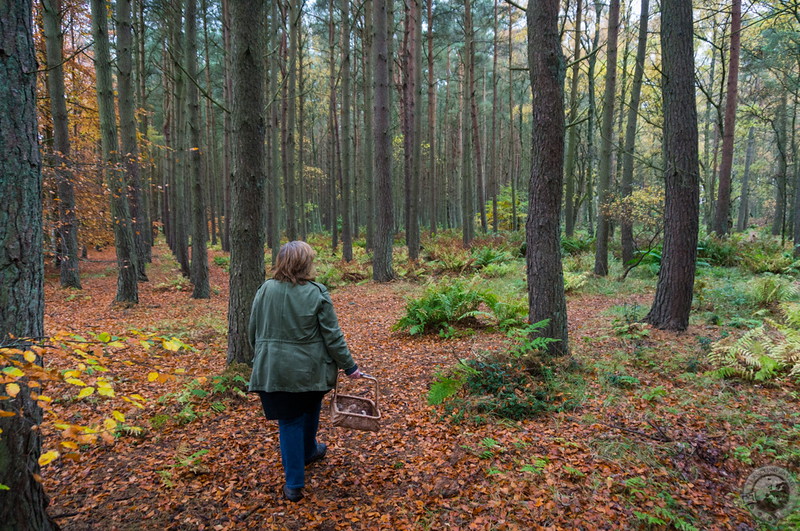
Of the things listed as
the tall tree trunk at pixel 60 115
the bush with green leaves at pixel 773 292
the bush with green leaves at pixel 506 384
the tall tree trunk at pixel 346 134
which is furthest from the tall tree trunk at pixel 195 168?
the bush with green leaves at pixel 773 292

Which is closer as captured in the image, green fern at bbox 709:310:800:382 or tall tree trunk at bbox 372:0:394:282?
green fern at bbox 709:310:800:382

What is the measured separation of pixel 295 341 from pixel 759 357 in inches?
206

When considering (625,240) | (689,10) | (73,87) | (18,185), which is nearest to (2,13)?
(18,185)

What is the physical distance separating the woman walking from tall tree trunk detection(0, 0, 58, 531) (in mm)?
1311

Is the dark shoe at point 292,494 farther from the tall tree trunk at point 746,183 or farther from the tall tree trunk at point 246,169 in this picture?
the tall tree trunk at point 746,183

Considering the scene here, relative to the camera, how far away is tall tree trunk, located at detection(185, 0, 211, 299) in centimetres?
1005

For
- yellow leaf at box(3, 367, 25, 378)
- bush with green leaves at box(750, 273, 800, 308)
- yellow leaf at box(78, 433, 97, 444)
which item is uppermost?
yellow leaf at box(3, 367, 25, 378)

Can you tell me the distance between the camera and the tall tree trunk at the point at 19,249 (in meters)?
2.28

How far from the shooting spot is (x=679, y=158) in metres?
6.21

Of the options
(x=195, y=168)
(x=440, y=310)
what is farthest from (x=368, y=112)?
(x=440, y=310)

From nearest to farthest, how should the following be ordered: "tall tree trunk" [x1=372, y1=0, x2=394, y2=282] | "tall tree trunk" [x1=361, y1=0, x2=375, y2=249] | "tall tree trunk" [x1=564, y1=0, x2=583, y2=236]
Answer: "tall tree trunk" [x1=372, y1=0, x2=394, y2=282], "tall tree trunk" [x1=564, y1=0, x2=583, y2=236], "tall tree trunk" [x1=361, y1=0, x2=375, y2=249]

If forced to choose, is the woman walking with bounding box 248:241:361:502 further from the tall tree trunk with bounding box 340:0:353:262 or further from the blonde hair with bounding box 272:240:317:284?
the tall tree trunk with bounding box 340:0:353:262

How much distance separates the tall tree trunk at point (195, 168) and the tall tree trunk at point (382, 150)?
189 inches

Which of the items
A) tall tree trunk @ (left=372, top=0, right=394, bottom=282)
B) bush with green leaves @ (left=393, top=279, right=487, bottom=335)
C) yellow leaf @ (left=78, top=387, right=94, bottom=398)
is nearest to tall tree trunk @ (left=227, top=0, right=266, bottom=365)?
bush with green leaves @ (left=393, top=279, right=487, bottom=335)
